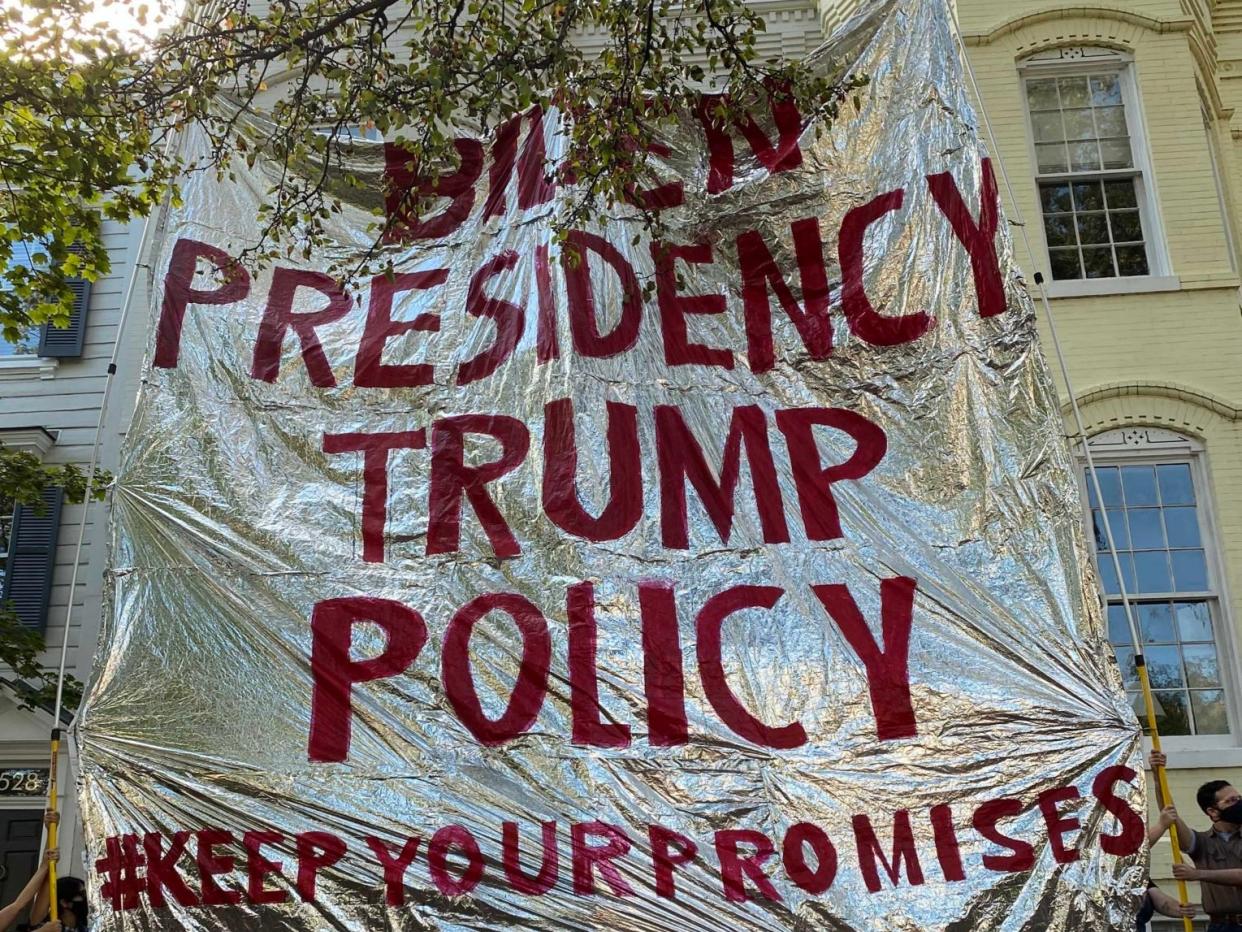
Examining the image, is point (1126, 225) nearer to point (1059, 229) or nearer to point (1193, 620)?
point (1059, 229)

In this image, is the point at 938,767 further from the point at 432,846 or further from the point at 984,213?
the point at 984,213

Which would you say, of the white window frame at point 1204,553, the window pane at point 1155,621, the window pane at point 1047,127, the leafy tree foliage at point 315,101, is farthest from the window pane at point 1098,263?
the leafy tree foliage at point 315,101

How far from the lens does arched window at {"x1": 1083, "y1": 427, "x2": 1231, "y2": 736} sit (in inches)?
363

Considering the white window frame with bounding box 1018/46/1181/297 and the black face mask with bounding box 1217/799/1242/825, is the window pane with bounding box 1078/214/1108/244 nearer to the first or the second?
the white window frame with bounding box 1018/46/1181/297

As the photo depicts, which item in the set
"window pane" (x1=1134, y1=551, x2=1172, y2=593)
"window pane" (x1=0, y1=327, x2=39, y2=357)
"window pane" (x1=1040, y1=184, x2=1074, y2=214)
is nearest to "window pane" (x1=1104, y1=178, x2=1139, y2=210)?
"window pane" (x1=1040, y1=184, x2=1074, y2=214)

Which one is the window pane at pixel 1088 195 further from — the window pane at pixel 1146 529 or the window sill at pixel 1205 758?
the window sill at pixel 1205 758

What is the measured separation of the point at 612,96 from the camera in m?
6.64

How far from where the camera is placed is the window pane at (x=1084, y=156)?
10719 millimetres

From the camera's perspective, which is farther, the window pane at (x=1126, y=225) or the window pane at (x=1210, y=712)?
the window pane at (x=1126, y=225)

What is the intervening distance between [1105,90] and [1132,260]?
5.86 ft

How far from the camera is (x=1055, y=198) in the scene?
34.9 ft

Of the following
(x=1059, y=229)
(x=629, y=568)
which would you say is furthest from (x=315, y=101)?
(x=1059, y=229)

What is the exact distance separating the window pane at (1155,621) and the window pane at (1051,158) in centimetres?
407

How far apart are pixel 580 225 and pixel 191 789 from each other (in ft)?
10.4
